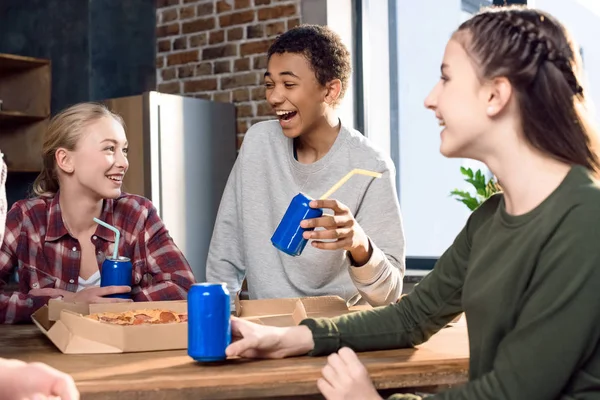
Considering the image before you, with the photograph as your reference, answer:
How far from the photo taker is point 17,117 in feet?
14.9

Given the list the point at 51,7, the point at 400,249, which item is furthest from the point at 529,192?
the point at 51,7

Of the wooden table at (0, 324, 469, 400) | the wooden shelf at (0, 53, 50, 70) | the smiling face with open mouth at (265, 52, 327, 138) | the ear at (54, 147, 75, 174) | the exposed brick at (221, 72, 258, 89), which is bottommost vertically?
the wooden table at (0, 324, 469, 400)

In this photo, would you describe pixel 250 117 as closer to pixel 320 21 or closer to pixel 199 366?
Answer: pixel 320 21

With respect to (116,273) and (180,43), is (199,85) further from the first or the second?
(116,273)

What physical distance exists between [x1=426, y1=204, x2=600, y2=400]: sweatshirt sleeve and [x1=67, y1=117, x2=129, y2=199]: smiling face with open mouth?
1530 mm

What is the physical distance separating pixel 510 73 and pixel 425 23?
2.95 meters

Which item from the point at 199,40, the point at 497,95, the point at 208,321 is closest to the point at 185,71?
the point at 199,40

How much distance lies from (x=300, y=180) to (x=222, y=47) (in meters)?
2.34

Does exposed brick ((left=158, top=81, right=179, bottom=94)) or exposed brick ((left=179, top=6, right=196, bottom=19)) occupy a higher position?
exposed brick ((left=179, top=6, right=196, bottom=19))

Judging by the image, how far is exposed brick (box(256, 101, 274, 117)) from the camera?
4.18 meters

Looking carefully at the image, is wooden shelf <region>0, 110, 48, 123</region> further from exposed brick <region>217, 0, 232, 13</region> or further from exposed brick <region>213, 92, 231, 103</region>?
exposed brick <region>217, 0, 232, 13</region>

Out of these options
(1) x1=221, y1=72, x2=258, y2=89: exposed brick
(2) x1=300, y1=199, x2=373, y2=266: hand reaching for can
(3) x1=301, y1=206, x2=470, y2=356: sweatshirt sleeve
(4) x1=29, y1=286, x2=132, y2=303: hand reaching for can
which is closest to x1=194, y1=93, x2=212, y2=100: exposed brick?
(1) x1=221, y1=72, x2=258, y2=89: exposed brick

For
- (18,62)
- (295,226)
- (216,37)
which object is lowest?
(295,226)

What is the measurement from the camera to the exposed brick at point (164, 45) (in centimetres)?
468
